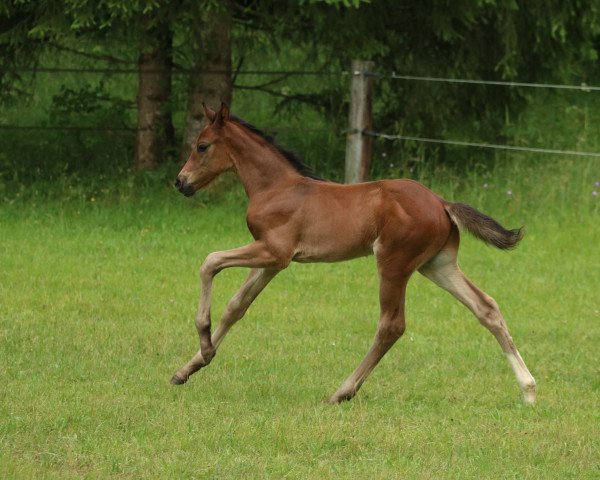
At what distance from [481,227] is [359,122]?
6.59 meters

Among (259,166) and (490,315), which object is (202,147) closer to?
(259,166)

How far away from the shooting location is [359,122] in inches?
550

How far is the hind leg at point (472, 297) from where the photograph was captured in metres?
7.64

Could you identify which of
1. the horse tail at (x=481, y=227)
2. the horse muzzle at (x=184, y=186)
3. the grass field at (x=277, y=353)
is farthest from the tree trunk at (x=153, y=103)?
the horse tail at (x=481, y=227)

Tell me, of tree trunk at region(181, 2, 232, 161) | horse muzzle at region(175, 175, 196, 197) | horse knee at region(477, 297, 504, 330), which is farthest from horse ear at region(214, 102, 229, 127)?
tree trunk at region(181, 2, 232, 161)

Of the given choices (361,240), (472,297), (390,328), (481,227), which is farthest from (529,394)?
(361,240)

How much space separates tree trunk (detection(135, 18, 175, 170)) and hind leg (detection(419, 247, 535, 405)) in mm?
7425

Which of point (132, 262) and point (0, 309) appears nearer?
point (0, 309)

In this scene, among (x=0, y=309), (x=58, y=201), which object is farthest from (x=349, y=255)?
(x=58, y=201)

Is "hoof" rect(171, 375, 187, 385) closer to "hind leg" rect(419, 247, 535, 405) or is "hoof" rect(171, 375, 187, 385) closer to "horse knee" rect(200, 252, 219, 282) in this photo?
"horse knee" rect(200, 252, 219, 282)

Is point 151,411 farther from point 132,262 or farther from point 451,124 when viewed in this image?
point 451,124

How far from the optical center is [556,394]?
775 cm

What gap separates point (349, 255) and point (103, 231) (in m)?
5.69

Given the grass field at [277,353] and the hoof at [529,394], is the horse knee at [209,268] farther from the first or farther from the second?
the hoof at [529,394]
